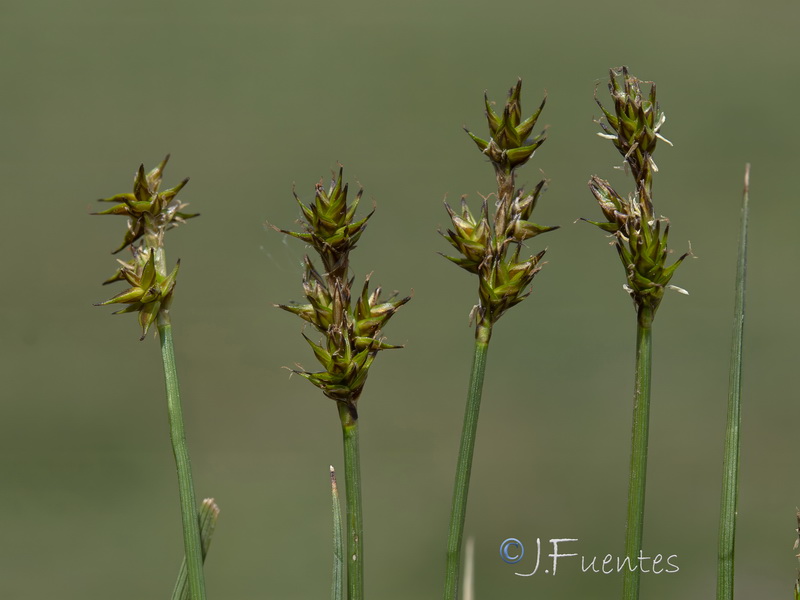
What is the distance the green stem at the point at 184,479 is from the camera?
0.95 ft

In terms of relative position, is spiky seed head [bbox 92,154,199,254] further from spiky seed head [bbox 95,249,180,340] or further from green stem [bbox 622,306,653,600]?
green stem [bbox 622,306,653,600]

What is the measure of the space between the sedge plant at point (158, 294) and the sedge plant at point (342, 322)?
0.03 metres

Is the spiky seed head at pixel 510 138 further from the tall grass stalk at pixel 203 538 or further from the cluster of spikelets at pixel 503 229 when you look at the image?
the tall grass stalk at pixel 203 538

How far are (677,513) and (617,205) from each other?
2827 millimetres

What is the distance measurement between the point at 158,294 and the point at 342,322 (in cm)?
5

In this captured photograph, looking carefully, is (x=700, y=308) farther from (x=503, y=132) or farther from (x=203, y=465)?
(x=503, y=132)

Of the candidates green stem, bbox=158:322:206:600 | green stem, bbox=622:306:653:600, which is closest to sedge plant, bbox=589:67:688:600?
green stem, bbox=622:306:653:600

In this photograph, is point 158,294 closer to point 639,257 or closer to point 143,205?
point 143,205

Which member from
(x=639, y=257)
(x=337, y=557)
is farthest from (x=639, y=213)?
(x=337, y=557)

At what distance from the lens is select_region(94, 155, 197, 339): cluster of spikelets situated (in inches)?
11.6

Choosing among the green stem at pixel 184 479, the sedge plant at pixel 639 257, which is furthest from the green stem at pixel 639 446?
the green stem at pixel 184 479

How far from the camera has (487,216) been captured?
29 centimetres

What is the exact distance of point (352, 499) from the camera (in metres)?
0.29

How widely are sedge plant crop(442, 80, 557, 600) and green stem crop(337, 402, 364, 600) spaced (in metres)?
0.02
